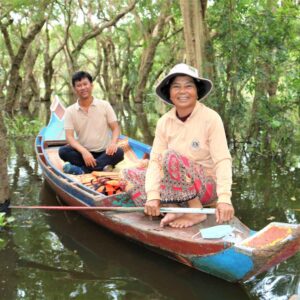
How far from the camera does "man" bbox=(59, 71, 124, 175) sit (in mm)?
5468

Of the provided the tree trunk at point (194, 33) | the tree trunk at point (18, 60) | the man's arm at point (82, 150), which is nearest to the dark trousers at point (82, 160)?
Answer: the man's arm at point (82, 150)

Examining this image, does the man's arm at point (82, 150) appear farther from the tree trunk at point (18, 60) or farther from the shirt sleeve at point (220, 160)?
the tree trunk at point (18, 60)

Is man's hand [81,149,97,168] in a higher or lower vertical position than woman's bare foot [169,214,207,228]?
higher

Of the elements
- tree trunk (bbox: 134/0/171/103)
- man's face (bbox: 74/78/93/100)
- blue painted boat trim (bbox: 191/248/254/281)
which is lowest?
blue painted boat trim (bbox: 191/248/254/281)

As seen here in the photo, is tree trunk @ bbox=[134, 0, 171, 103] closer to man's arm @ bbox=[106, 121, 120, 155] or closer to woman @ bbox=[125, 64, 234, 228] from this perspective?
man's arm @ bbox=[106, 121, 120, 155]

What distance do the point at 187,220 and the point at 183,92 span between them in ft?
3.54

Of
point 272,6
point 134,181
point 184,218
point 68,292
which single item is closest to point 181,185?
point 184,218

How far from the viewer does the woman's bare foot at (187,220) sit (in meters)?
3.61

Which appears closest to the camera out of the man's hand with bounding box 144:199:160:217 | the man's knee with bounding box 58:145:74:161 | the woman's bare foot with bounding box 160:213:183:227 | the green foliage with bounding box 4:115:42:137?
the man's hand with bounding box 144:199:160:217

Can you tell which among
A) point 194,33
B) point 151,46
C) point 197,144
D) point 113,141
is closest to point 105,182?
point 113,141

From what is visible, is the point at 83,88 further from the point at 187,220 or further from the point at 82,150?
the point at 187,220

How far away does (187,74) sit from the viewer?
3.26 meters

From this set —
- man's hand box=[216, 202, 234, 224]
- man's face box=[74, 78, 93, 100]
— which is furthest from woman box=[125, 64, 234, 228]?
man's face box=[74, 78, 93, 100]

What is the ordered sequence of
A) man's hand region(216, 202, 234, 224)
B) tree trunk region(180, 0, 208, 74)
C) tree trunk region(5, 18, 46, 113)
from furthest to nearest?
tree trunk region(5, 18, 46, 113) < tree trunk region(180, 0, 208, 74) < man's hand region(216, 202, 234, 224)
